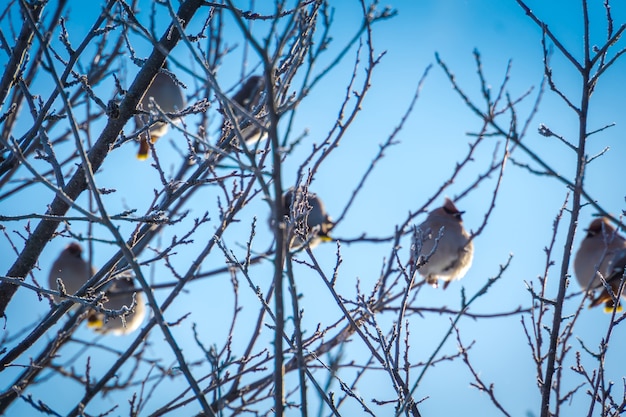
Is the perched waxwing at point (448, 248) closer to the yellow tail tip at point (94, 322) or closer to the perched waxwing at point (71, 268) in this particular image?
the yellow tail tip at point (94, 322)

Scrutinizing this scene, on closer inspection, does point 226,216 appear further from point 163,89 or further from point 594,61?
point 163,89

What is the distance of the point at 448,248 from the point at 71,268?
149 inches

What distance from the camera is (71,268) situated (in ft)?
24.5

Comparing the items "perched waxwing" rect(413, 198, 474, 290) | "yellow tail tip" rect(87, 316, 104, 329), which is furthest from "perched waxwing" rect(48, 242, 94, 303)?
"perched waxwing" rect(413, 198, 474, 290)

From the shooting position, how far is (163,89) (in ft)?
22.0

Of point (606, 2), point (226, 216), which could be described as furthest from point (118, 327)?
point (606, 2)

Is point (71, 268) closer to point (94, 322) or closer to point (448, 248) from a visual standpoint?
point (94, 322)

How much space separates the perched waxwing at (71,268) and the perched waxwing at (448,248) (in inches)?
134

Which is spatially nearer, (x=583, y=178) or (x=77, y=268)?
(x=583, y=178)

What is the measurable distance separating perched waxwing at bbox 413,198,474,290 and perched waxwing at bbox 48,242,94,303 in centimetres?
340

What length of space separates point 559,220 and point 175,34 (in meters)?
1.88

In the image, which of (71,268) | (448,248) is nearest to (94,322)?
(71,268)

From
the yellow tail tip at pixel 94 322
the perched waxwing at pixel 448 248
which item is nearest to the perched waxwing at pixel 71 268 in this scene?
the yellow tail tip at pixel 94 322

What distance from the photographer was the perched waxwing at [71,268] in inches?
290
